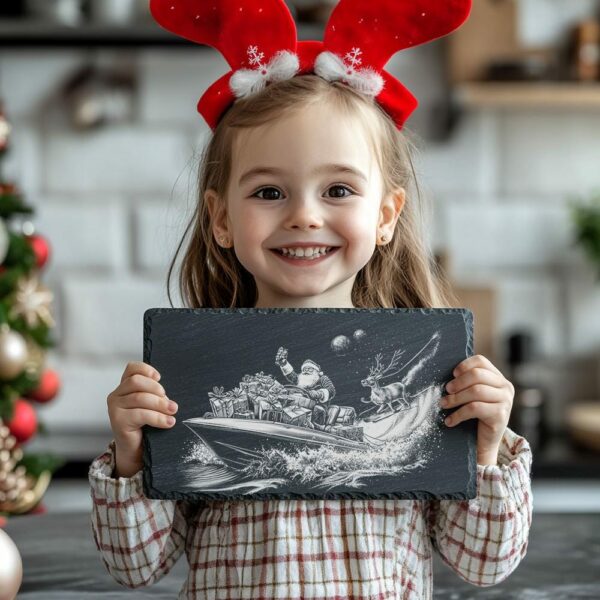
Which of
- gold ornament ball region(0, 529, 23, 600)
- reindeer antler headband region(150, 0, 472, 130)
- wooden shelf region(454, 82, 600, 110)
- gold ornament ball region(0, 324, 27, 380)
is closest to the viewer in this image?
gold ornament ball region(0, 529, 23, 600)

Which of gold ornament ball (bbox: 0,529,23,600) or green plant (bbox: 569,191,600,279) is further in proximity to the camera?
green plant (bbox: 569,191,600,279)

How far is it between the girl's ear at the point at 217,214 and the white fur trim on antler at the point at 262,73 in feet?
0.33

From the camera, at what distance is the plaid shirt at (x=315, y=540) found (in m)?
0.90

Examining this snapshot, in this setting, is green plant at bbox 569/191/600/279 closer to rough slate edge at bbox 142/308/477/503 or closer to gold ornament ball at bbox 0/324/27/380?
A: gold ornament ball at bbox 0/324/27/380

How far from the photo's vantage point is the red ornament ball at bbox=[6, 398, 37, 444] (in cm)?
187

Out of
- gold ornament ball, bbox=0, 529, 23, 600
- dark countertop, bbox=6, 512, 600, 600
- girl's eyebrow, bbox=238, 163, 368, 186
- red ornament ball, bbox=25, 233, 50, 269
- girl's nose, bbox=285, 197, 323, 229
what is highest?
red ornament ball, bbox=25, 233, 50, 269

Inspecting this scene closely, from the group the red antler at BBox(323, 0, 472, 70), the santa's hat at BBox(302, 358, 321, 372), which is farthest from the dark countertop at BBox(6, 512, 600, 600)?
the red antler at BBox(323, 0, 472, 70)

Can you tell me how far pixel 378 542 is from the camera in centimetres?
92

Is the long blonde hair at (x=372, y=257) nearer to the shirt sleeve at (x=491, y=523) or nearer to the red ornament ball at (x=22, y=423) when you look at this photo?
the shirt sleeve at (x=491, y=523)

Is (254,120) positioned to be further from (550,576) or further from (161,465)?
(550,576)

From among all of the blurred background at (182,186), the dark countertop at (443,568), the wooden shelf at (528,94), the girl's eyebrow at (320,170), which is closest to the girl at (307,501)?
the girl's eyebrow at (320,170)

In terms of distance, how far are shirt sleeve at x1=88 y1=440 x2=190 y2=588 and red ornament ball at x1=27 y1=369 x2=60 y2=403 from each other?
1056mm

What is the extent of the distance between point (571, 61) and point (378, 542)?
1.88 m

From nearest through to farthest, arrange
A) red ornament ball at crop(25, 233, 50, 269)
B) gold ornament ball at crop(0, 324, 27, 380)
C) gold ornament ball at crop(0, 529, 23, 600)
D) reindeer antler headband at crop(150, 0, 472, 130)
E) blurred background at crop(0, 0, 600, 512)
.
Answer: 1. gold ornament ball at crop(0, 529, 23, 600)
2. reindeer antler headband at crop(150, 0, 472, 130)
3. gold ornament ball at crop(0, 324, 27, 380)
4. red ornament ball at crop(25, 233, 50, 269)
5. blurred background at crop(0, 0, 600, 512)
